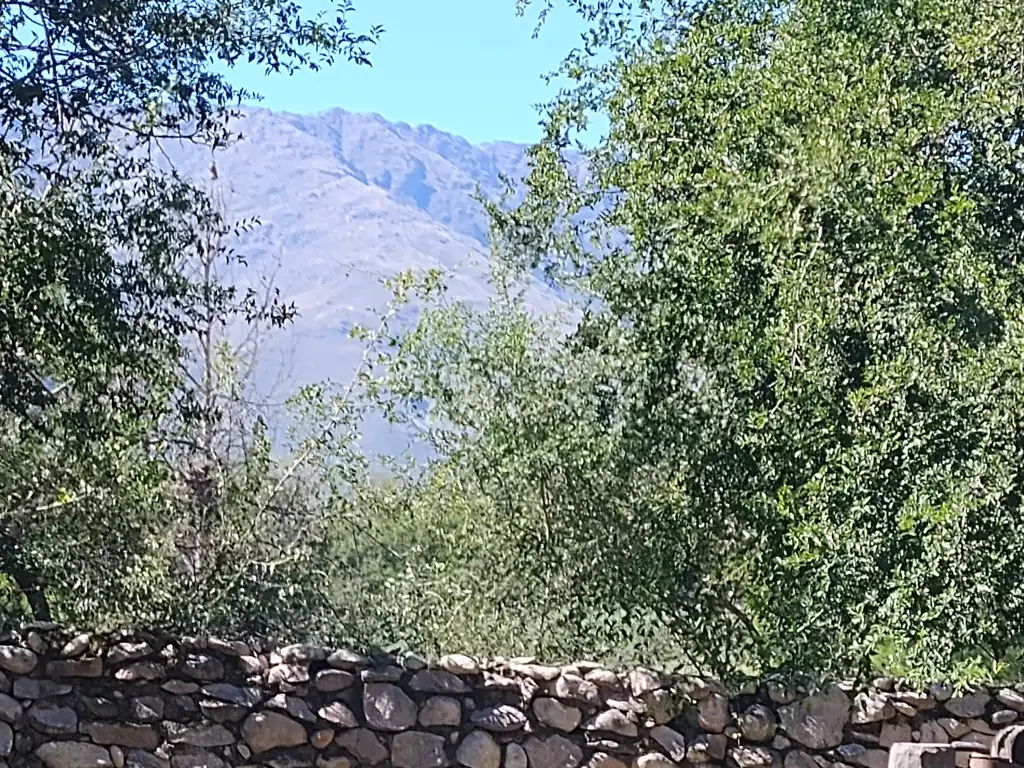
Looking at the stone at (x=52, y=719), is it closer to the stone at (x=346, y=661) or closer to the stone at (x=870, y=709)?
the stone at (x=346, y=661)

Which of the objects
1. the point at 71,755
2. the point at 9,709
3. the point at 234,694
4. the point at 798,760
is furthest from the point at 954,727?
the point at 9,709

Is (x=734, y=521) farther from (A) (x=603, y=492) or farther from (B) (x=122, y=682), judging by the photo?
(B) (x=122, y=682)

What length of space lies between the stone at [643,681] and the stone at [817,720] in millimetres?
831

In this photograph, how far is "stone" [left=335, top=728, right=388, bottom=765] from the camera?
7.07 metres

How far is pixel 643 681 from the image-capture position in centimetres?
752

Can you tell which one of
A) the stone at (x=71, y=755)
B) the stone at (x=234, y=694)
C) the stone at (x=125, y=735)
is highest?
the stone at (x=234, y=694)

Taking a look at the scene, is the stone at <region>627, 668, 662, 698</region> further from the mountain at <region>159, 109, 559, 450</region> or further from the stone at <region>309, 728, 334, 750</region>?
the mountain at <region>159, 109, 559, 450</region>

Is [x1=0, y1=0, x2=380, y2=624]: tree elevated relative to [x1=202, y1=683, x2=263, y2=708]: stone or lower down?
elevated

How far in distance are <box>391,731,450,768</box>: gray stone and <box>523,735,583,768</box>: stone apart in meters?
0.49

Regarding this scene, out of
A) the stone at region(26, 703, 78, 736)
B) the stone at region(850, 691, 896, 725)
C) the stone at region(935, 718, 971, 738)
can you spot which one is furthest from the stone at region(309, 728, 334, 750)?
the stone at region(935, 718, 971, 738)

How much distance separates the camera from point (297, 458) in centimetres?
852

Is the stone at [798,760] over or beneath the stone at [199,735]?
over

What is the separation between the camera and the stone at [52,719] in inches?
261

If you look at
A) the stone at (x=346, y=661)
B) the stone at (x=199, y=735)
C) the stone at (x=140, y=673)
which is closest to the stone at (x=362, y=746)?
the stone at (x=346, y=661)
